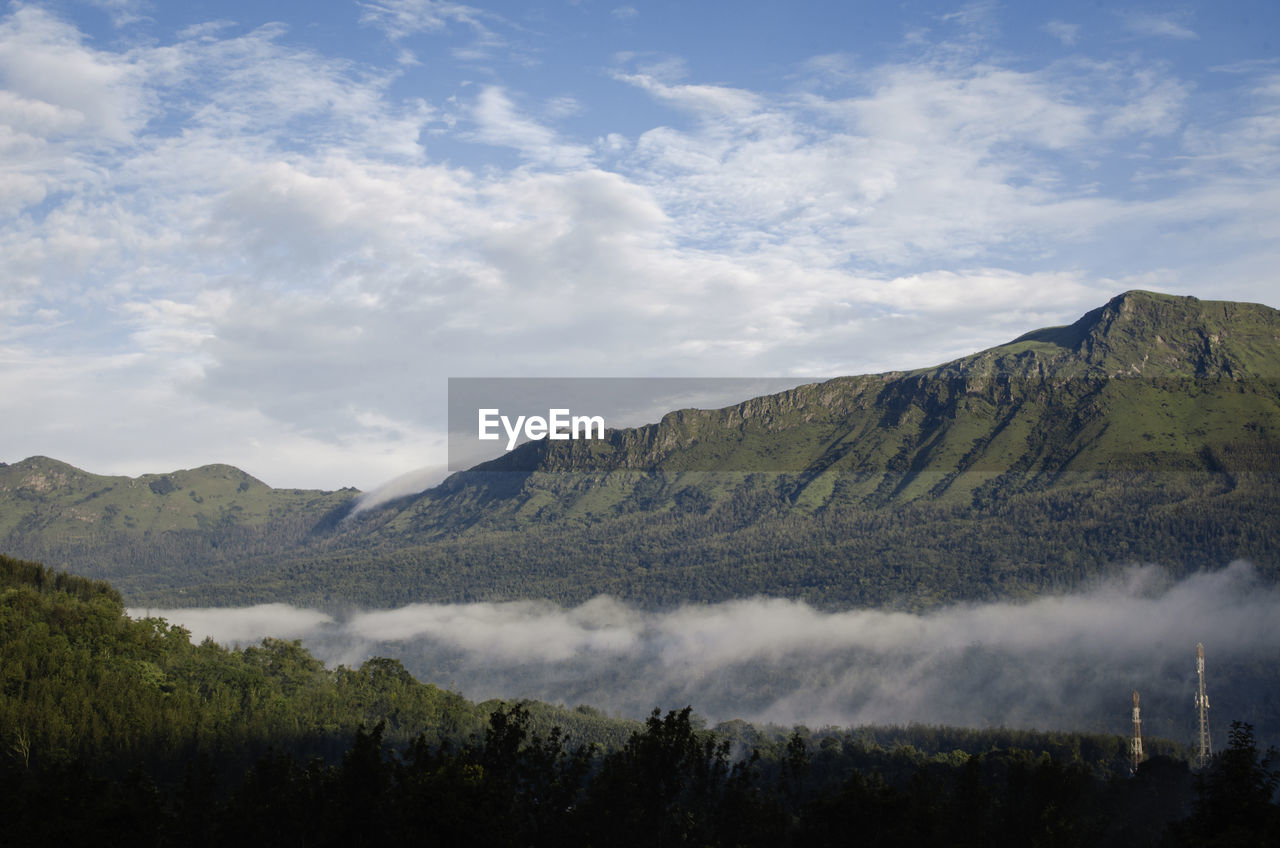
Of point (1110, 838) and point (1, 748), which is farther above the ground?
point (1, 748)

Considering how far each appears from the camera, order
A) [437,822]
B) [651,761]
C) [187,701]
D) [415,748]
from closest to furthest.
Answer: [437,822], [651,761], [415,748], [187,701]

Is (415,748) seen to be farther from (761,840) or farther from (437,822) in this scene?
(761,840)

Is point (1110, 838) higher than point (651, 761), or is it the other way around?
point (651, 761)

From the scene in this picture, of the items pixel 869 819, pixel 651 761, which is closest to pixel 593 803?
pixel 651 761

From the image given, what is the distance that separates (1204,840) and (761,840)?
94.2 feet

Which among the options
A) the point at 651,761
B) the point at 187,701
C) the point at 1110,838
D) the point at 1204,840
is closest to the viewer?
the point at 1204,840

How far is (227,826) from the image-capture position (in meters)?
77.1

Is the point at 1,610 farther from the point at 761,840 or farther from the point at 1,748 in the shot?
the point at 761,840

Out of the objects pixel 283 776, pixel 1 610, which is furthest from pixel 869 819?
pixel 1 610

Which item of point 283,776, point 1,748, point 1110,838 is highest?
point 283,776

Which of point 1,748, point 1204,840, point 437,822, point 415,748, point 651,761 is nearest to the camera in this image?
point 1204,840

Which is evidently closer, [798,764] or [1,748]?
[798,764]

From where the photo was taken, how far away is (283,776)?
283 feet

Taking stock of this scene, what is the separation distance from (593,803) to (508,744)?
29.3 ft
